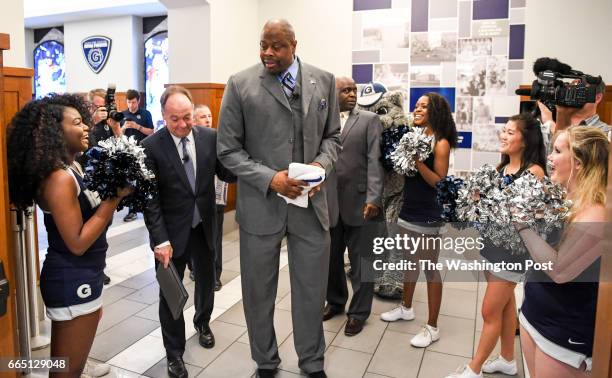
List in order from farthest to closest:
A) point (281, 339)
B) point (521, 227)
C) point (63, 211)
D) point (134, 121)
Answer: point (134, 121) < point (281, 339) < point (63, 211) < point (521, 227)

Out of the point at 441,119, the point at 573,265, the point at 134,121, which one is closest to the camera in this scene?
the point at 573,265

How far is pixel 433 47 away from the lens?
521cm

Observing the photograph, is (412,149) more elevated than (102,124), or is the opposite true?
(102,124)

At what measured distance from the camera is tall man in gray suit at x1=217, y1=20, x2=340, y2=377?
2.13m

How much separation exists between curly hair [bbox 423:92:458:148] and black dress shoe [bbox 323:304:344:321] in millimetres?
1349

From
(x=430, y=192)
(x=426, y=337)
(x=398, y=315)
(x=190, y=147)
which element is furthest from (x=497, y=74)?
(x=190, y=147)

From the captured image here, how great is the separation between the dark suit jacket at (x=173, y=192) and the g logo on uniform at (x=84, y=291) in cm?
46

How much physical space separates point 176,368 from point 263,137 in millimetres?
1287

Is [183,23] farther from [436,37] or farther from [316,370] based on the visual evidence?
[316,370]

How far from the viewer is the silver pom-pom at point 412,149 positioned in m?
2.61

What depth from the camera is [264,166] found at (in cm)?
214

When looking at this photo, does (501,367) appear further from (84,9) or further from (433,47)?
(84,9)

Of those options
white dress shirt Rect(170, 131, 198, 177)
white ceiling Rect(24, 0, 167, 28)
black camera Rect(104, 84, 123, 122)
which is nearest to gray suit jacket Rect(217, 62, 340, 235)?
white dress shirt Rect(170, 131, 198, 177)

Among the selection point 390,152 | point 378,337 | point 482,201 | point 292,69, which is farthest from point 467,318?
point 292,69
